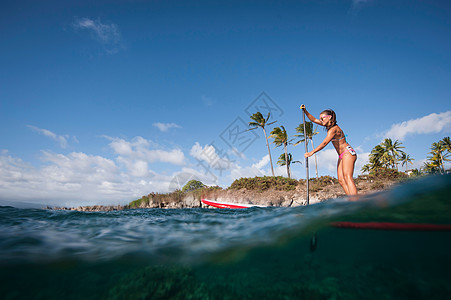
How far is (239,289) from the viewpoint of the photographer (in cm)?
214

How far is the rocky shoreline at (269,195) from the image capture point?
40.6 ft

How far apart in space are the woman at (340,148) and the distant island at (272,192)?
8.48 m

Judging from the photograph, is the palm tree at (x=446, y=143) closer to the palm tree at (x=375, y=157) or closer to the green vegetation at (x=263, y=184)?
the palm tree at (x=375, y=157)

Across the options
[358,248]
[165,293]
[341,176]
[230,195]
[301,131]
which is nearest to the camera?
[165,293]

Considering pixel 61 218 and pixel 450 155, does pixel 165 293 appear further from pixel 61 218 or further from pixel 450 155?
pixel 450 155

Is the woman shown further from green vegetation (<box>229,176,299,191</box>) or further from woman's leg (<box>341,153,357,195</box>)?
green vegetation (<box>229,176,299,191</box>)

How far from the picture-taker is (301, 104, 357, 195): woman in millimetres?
4730

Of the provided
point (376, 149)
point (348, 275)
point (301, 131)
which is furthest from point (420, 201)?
point (376, 149)

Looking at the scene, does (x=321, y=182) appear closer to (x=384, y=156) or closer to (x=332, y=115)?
(x=332, y=115)

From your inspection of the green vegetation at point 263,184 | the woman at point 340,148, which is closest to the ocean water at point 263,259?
the woman at point 340,148

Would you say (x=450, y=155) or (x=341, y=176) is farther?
(x=450, y=155)

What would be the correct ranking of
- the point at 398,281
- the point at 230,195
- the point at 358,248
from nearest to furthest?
the point at 398,281
the point at 358,248
the point at 230,195

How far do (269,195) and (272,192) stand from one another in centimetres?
52

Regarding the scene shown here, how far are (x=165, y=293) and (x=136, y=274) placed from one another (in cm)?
49
